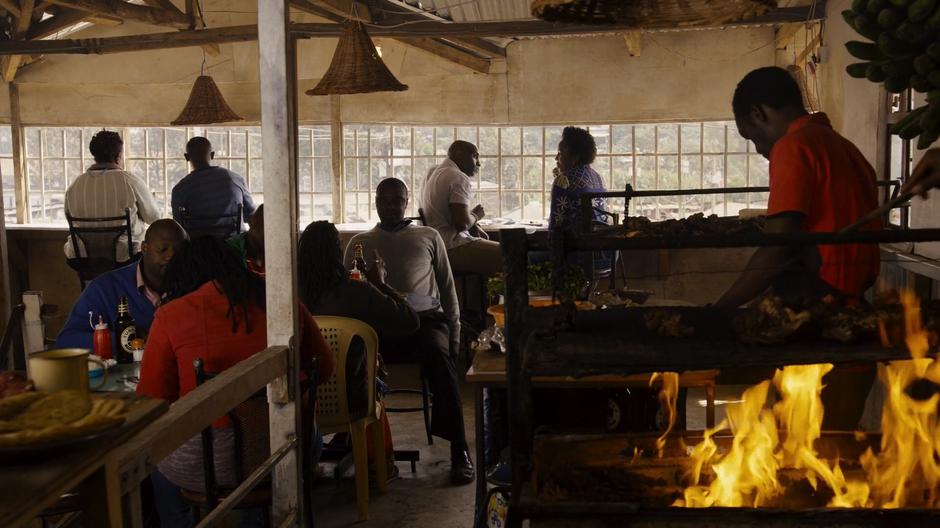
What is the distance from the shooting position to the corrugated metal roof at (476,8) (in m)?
8.46

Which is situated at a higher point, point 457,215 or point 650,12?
point 650,12

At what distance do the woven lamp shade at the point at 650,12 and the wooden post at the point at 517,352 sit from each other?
69 cm

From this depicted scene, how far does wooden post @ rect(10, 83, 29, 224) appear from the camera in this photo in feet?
36.5

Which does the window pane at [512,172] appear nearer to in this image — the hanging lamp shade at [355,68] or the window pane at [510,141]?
the window pane at [510,141]

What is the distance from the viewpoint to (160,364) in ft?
10.5

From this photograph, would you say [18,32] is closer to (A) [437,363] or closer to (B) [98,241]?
(B) [98,241]

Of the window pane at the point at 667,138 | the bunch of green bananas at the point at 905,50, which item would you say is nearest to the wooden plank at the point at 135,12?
the window pane at the point at 667,138

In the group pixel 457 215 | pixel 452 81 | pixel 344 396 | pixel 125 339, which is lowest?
pixel 344 396

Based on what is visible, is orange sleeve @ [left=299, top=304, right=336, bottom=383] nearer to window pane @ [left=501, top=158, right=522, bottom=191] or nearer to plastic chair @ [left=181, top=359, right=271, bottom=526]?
plastic chair @ [left=181, top=359, right=271, bottom=526]

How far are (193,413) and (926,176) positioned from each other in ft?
5.40

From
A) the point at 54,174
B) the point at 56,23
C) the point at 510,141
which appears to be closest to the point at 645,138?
the point at 510,141

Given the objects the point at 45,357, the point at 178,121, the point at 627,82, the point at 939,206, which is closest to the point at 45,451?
the point at 45,357

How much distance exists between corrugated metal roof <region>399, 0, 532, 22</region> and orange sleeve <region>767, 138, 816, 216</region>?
18.6 ft

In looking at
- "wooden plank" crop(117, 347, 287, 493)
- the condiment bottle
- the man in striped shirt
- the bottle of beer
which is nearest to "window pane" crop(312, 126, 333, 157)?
the man in striped shirt
